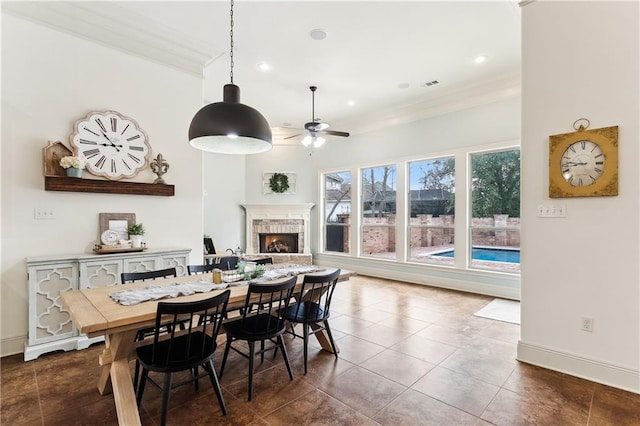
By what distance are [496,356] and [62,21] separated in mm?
5387

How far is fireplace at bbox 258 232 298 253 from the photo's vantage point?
300 inches

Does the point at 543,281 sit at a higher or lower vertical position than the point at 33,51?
lower

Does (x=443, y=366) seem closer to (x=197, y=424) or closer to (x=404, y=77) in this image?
(x=197, y=424)

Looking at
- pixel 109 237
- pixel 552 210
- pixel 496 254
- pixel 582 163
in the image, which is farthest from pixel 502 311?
pixel 109 237

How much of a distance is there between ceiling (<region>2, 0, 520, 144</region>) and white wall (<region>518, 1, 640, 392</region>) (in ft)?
3.06

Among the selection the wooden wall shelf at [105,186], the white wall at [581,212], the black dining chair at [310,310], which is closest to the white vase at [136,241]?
the wooden wall shelf at [105,186]

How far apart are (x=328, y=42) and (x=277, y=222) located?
4.52m

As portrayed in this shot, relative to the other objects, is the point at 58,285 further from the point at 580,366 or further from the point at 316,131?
the point at 580,366

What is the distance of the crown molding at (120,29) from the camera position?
3082 millimetres

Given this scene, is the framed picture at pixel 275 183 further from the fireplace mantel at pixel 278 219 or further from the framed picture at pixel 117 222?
the framed picture at pixel 117 222

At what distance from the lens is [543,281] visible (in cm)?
275

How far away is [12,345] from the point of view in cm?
295

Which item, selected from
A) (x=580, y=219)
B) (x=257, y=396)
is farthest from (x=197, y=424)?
(x=580, y=219)

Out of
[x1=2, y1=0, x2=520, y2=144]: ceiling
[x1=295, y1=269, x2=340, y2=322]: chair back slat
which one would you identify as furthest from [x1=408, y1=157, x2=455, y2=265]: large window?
[x1=295, y1=269, x2=340, y2=322]: chair back slat
